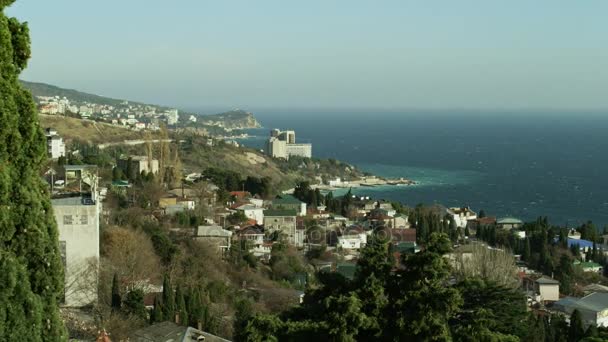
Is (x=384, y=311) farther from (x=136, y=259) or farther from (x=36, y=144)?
(x=136, y=259)

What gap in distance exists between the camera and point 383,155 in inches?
3524

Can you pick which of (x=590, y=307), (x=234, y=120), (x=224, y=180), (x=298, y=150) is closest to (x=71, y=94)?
(x=234, y=120)

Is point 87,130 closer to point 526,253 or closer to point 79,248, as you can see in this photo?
point 526,253

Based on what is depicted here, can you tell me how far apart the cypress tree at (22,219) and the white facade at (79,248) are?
25.3 ft

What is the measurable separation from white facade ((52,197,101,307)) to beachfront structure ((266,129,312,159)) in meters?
58.0

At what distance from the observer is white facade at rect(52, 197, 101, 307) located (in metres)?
11.9

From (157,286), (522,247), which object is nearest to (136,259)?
(157,286)

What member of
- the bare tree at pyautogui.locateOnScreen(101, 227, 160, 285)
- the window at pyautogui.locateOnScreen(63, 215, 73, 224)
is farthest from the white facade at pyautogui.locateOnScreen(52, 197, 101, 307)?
the bare tree at pyautogui.locateOnScreen(101, 227, 160, 285)

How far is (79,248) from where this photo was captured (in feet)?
39.4

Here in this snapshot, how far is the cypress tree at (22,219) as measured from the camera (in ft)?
13.4

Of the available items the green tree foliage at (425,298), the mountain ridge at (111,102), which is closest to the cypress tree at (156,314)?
the green tree foliage at (425,298)

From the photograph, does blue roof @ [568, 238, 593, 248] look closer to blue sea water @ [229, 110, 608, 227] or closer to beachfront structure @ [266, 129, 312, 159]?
blue sea water @ [229, 110, 608, 227]

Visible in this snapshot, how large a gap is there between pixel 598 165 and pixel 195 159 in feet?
151

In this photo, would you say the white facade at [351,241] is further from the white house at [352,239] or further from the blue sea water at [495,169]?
the blue sea water at [495,169]
